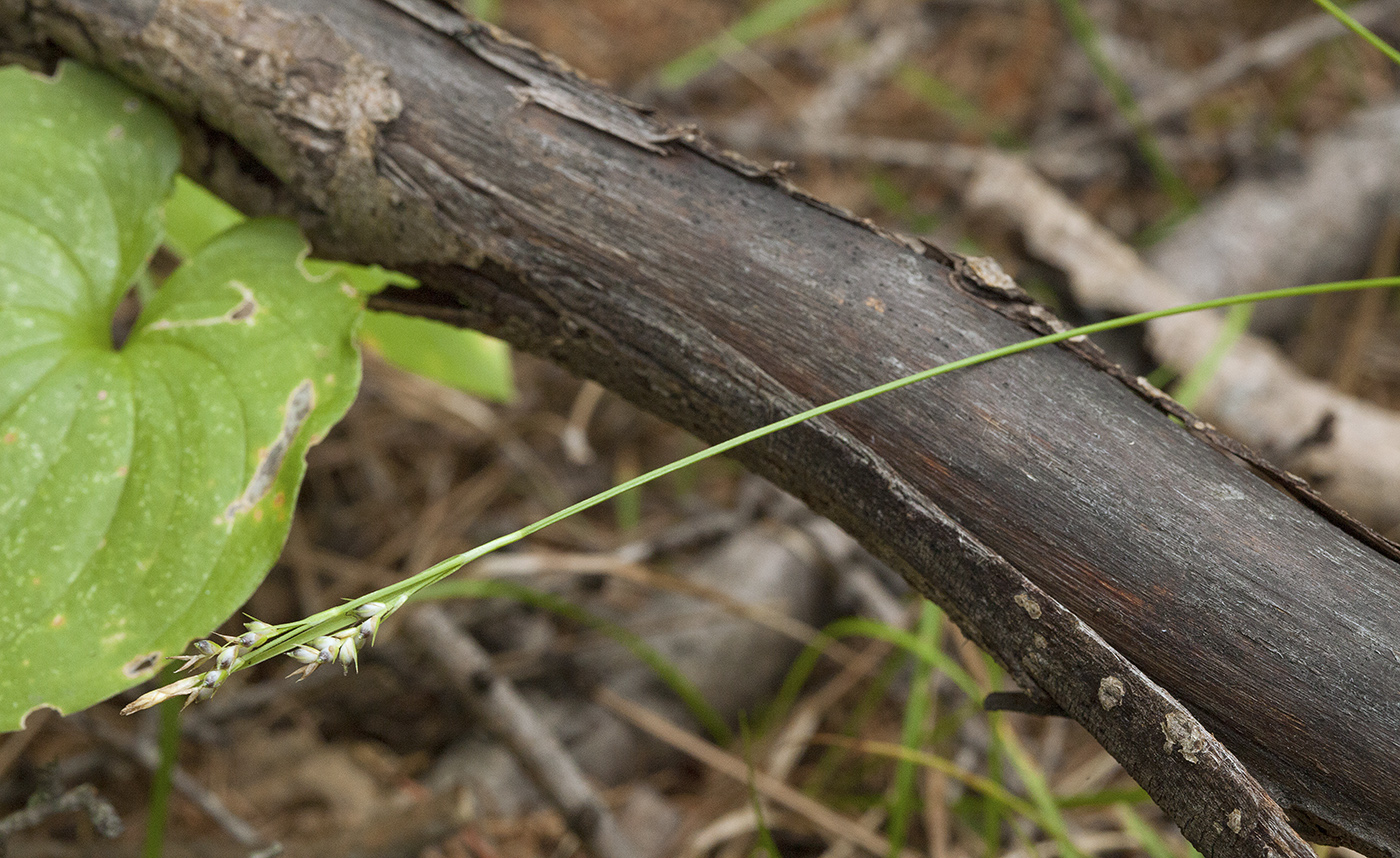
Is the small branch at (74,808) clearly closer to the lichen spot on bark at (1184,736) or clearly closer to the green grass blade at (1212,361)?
the lichen spot on bark at (1184,736)

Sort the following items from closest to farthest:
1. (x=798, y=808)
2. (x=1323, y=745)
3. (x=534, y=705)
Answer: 1. (x=1323, y=745)
2. (x=798, y=808)
3. (x=534, y=705)

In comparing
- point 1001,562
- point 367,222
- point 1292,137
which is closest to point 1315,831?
point 1001,562

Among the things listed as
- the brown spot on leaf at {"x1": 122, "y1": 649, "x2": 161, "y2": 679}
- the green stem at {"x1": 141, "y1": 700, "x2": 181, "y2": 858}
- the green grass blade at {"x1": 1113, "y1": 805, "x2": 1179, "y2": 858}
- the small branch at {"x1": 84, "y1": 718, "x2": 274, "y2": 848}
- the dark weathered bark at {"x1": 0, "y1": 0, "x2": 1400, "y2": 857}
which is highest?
the dark weathered bark at {"x1": 0, "y1": 0, "x2": 1400, "y2": 857}

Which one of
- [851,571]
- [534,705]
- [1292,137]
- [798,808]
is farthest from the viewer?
[1292,137]

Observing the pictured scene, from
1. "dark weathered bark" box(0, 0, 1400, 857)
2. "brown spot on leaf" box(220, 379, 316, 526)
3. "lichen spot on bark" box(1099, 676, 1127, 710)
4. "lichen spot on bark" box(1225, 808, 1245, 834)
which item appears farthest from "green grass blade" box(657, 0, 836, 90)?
"lichen spot on bark" box(1225, 808, 1245, 834)

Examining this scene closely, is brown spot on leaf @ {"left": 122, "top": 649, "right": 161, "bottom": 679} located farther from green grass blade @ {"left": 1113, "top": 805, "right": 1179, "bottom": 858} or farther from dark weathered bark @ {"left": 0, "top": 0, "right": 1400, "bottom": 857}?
green grass blade @ {"left": 1113, "top": 805, "right": 1179, "bottom": 858}

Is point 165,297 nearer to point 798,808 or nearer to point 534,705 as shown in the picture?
point 534,705
